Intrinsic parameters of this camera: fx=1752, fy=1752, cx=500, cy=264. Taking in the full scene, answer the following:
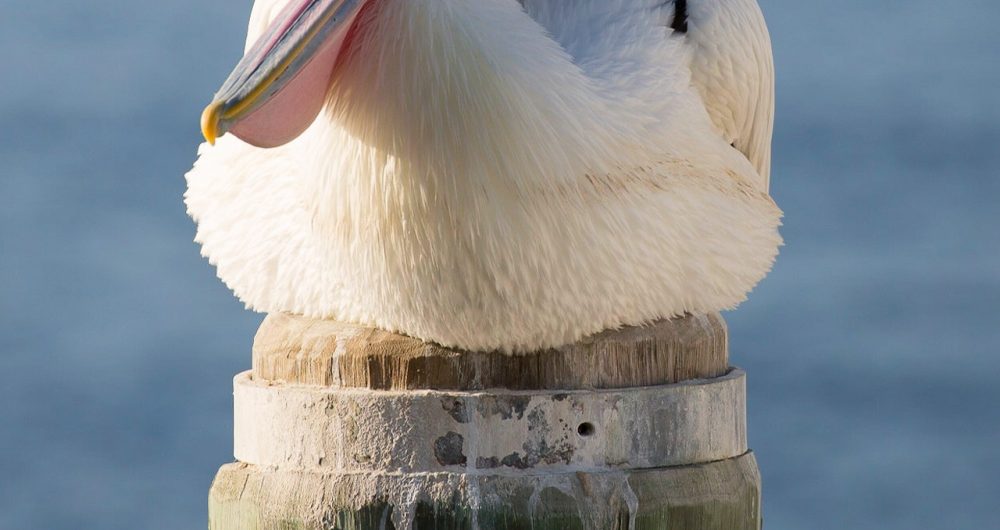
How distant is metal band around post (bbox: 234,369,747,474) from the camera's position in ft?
12.3

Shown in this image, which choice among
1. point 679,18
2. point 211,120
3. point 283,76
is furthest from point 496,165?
point 679,18

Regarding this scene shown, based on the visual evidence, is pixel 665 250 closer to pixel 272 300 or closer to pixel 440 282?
pixel 440 282

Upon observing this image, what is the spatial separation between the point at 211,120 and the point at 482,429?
92cm

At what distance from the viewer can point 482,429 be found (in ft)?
12.3

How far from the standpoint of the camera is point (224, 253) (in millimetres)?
4262

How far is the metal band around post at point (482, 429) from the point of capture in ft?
12.3

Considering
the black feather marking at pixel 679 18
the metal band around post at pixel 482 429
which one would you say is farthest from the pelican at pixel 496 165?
the metal band around post at pixel 482 429

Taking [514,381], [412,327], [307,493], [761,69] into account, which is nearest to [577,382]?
[514,381]

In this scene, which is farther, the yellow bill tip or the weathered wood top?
the weathered wood top

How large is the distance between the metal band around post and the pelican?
5.6 inches

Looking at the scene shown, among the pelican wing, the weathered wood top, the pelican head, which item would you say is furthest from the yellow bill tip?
the pelican wing

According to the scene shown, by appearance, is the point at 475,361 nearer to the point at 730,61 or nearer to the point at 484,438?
the point at 484,438

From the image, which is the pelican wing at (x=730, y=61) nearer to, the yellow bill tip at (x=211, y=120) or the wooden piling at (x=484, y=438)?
the wooden piling at (x=484, y=438)

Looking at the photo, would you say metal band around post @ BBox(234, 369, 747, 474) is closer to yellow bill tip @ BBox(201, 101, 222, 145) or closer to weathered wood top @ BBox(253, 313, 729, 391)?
weathered wood top @ BBox(253, 313, 729, 391)
